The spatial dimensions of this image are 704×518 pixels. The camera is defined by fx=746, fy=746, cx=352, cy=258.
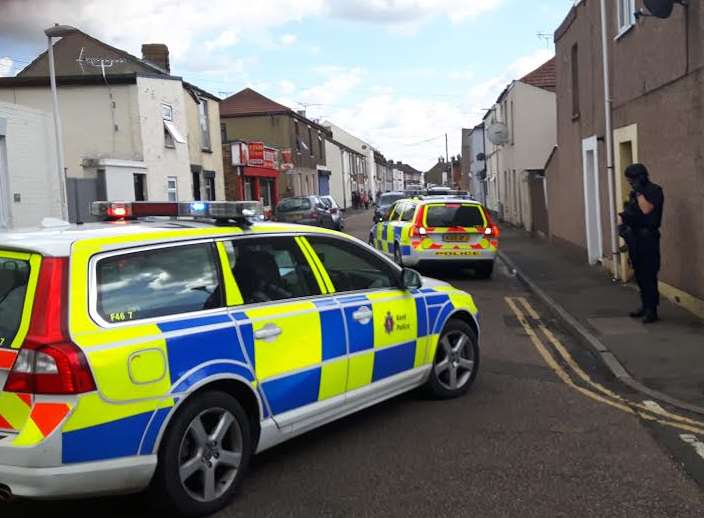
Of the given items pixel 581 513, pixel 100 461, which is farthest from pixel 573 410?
pixel 100 461

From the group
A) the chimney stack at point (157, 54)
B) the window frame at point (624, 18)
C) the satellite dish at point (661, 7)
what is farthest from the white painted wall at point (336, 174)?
the satellite dish at point (661, 7)

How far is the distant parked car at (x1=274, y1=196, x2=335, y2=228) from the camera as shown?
29.0 metres

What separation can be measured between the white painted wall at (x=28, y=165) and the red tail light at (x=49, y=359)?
527 inches

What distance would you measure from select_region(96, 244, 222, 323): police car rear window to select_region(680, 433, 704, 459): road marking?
315 centimetres

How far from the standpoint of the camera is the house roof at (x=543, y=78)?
28.3 m

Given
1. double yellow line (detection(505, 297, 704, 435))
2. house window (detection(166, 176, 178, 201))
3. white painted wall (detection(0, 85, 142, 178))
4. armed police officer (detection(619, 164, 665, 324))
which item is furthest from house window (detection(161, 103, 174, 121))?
armed police officer (detection(619, 164, 665, 324))

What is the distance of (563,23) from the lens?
17.2 m

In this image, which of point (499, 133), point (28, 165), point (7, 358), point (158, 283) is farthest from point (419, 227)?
point (499, 133)

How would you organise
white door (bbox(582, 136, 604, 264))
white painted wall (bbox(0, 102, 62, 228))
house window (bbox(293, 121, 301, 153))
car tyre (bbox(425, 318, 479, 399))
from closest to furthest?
car tyre (bbox(425, 318, 479, 399))
white door (bbox(582, 136, 604, 264))
white painted wall (bbox(0, 102, 62, 228))
house window (bbox(293, 121, 301, 153))

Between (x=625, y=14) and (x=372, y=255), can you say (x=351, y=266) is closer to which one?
(x=372, y=255)

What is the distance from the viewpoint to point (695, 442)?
4.91 m

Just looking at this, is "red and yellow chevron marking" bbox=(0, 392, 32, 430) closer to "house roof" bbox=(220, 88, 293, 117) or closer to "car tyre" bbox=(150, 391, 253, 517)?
"car tyre" bbox=(150, 391, 253, 517)

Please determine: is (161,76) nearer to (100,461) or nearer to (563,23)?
(563,23)

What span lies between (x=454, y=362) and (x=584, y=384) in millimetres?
1338
